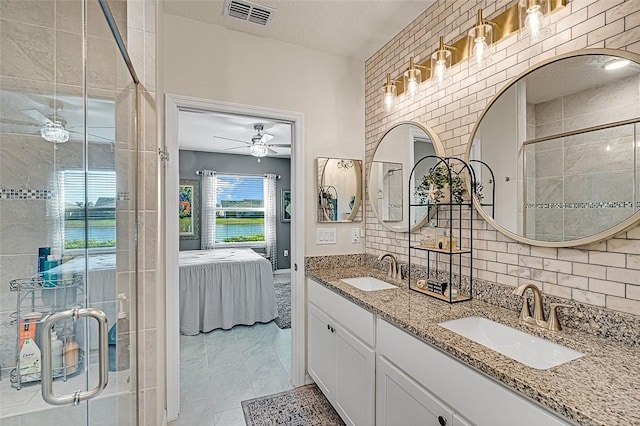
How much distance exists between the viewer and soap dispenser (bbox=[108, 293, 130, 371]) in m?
1.43

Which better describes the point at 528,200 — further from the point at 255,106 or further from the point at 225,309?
the point at 225,309

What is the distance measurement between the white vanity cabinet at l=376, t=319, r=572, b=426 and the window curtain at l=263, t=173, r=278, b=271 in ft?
18.3

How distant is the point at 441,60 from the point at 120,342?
2.33m

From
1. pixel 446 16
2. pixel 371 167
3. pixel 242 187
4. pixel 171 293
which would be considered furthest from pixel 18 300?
pixel 242 187

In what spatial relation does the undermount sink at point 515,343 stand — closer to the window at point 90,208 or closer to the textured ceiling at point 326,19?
the window at point 90,208

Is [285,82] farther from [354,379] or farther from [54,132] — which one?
[354,379]

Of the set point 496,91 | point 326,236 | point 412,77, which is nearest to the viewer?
point 496,91

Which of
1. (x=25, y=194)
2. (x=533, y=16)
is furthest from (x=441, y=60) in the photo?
(x=25, y=194)

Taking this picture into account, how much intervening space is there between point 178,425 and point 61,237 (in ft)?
5.29

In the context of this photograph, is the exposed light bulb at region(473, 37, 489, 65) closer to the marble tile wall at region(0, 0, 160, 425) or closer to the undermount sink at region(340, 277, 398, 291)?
the undermount sink at region(340, 277, 398, 291)

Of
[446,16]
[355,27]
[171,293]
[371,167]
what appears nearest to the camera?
[446,16]

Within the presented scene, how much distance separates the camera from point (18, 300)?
1072 millimetres

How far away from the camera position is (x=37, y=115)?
1.05 meters

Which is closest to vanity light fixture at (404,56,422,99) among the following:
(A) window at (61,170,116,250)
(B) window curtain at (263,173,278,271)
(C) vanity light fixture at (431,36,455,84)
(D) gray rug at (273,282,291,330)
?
(C) vanity light fixture at (431,36,455,84)
